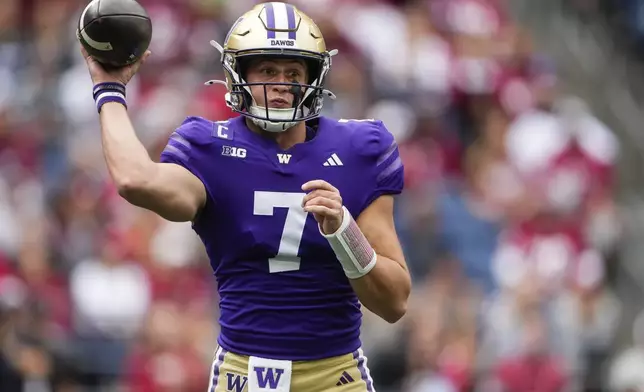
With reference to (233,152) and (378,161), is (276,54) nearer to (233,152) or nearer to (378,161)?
(233,152)

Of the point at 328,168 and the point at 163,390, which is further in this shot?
the point at 163,390

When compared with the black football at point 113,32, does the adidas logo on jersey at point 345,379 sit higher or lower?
lower

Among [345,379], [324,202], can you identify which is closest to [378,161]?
[324,202]

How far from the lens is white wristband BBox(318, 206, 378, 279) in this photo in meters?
4.59

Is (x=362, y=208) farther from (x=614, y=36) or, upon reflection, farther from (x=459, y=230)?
(x=614, y=36)

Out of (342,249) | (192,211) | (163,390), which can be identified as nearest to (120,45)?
(192,211)

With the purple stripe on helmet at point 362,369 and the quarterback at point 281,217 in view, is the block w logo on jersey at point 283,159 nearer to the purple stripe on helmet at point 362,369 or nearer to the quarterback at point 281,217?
the quarterback at point 281,217

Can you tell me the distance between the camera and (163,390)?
Answer: 30.6ft

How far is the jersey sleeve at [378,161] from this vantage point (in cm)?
499

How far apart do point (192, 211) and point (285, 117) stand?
46 centimetres

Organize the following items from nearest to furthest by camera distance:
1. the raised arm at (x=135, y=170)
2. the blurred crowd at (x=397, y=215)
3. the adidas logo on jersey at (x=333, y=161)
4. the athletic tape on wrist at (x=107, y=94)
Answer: the raised arm at (x=135, y=170), the athletic tape on wrist at (x=107, y=94), the adidas logo on jersey at (x=333, y=161), the blurred crowd at (x=397, y=215)

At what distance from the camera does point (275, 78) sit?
4918mm

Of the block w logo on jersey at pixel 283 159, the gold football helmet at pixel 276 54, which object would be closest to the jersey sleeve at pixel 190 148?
the gold football helmet at pixel 276 54

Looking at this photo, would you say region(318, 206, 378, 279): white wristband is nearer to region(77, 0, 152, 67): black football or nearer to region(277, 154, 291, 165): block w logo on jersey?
region(277, 154, 291, 165): block w logo on jersey
